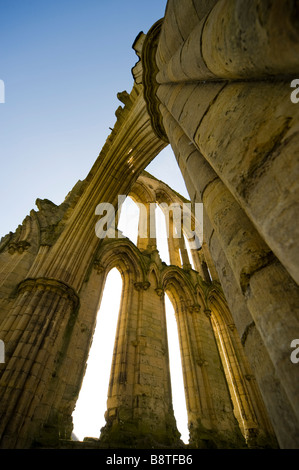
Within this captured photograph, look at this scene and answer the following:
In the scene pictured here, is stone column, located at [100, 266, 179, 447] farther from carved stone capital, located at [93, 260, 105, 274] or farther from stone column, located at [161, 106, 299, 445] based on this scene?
stone column, located at [161, 106, 299, 445]

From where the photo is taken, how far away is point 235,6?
37.7 inches

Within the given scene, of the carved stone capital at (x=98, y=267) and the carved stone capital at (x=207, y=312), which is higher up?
the carved stone capital at (x=207, y=312)

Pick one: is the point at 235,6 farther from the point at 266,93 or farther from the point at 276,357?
the point at 276,357

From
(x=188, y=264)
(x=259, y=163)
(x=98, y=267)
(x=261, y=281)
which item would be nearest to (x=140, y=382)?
(x=98, y=267)

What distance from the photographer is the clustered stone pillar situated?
74cm

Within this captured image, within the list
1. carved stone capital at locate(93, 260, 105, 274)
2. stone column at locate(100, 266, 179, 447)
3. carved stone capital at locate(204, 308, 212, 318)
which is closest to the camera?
stone column at locate(100, 266, 179, 447)

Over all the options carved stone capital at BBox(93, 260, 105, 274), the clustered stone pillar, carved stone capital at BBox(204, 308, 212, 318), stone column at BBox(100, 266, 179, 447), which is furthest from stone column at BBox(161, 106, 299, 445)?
carved stone capital at BBox(204, 308, 212, 318)

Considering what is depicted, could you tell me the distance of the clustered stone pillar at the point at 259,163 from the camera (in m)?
0.74

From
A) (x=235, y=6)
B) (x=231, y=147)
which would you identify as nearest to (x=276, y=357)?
(x=231, y=147)

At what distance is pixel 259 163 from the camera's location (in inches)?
34.1

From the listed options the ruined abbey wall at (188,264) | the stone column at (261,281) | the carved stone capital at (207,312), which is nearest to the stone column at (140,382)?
the ruined abbey wall at (188,264)

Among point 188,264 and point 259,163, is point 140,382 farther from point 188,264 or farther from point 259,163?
point 259,163

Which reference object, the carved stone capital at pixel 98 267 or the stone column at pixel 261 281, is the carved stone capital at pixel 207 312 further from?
the stone column at pixel 261 281

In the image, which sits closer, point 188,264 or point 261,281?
point 261,281
